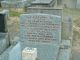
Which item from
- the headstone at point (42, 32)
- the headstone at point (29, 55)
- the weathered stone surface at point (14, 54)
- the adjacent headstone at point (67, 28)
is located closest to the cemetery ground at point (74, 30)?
the adjacent headstone at point (67, 28)

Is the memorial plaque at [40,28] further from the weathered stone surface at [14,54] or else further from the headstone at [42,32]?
the weathered stone surface at [14,54]

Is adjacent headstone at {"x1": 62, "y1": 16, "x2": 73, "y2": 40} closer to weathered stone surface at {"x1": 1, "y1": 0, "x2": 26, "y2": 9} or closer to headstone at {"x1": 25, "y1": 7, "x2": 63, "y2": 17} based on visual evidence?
headstone at {"x1": 25, "y1": 7, "x2": 63, "y2": 17}

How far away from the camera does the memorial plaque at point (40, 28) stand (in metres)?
5.71

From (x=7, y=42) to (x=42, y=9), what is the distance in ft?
4.43

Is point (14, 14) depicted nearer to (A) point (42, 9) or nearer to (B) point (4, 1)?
(B) point (4, 1)

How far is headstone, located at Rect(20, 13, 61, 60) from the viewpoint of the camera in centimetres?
570

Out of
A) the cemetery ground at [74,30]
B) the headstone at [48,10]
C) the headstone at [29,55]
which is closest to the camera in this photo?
the headstone at [29,55]

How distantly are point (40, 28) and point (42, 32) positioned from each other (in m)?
0.10

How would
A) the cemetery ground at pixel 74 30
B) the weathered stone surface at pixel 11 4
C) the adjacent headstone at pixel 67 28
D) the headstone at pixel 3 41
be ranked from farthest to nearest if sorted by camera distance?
the weathered stone surface at pixel 11 4 < the cemetery ground at pixel 74 30 < the adjacent headstone at pixel 67 28 < the headstone at pixel 3 41

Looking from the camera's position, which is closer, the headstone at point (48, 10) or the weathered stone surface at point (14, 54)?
the weathered stone surface at point (14, 54)

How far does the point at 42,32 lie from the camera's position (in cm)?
578

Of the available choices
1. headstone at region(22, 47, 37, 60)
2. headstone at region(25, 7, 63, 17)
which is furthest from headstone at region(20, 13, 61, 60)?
headstone at region(22, 47, 37, 60)

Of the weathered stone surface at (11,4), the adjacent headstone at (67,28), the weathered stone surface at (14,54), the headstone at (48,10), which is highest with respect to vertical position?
the weathered stone surface at (11,4)

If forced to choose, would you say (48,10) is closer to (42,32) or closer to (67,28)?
(67,28)
